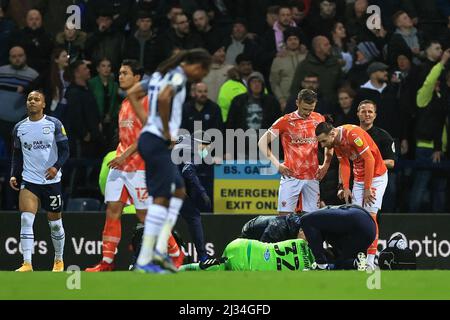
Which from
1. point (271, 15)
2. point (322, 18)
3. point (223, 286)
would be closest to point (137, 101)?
point (223, 286)

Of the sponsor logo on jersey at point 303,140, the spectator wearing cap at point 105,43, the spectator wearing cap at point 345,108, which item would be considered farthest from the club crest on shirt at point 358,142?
the spectator wearing cap at point 105,43

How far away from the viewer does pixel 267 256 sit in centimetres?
1361

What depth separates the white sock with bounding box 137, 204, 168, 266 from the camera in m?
11.0

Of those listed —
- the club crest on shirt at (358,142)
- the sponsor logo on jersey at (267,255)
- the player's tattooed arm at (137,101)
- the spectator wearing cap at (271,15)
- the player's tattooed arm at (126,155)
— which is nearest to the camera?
the player's tattooed arm at (137,101)

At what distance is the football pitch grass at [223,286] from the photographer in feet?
35.1

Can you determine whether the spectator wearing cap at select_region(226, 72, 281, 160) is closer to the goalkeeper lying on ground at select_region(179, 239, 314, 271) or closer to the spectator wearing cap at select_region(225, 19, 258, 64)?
the spectator wearing cap at select_region(225, 19, 258, 64)

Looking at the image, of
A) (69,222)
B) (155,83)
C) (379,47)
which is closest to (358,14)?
(379,47)

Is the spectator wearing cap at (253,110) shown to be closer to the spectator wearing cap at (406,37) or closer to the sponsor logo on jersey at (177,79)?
the spectator wearing cap at (406,37)

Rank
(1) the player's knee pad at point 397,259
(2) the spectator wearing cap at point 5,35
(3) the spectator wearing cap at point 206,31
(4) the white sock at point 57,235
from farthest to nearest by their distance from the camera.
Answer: (3) the spectator wearing cap at point 206,31 < (2) the spectator wearing cap at point 5,35 < (4) the white sock at point 57,235 < (1) the player's knee pad at point 397,259

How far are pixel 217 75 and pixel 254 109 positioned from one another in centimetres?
117

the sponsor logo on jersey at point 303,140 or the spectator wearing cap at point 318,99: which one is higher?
the spectator wearing cap at point 318,99

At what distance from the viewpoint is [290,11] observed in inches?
771

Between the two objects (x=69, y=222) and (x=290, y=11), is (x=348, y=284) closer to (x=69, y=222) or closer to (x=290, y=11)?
(x=69, y=222)

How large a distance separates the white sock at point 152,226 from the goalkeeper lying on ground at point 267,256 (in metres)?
2.52
